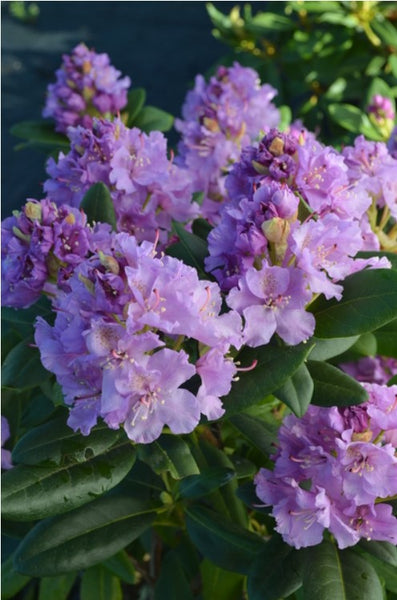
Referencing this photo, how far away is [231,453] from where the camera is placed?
4.80 ft

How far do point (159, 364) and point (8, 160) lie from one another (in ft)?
11.0

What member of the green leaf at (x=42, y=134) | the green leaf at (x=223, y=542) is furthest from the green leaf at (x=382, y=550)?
the green leaf at (x=42, y=134)

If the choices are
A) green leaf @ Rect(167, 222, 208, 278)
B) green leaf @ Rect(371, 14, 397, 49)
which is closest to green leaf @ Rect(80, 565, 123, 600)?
green leaf @ Rect(167, 222, 208, 278)

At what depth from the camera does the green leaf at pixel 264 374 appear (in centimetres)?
108

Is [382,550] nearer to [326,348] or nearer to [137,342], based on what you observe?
[326,348]

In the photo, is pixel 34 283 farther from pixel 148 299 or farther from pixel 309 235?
pixel 309 235

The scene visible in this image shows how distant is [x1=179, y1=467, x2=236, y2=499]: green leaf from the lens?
1194mm

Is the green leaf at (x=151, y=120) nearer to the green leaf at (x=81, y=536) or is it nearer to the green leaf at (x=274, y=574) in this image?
the green leaf at (x=81, y=536)

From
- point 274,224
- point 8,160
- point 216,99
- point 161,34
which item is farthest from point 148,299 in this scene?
point 161,34

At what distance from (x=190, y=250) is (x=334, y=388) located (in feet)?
0.93

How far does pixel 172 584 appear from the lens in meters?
1.55

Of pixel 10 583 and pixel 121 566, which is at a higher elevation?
pixel 121 566

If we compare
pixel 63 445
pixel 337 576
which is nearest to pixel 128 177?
pixel 63 445

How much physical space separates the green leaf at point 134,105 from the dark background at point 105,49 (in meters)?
1.98
